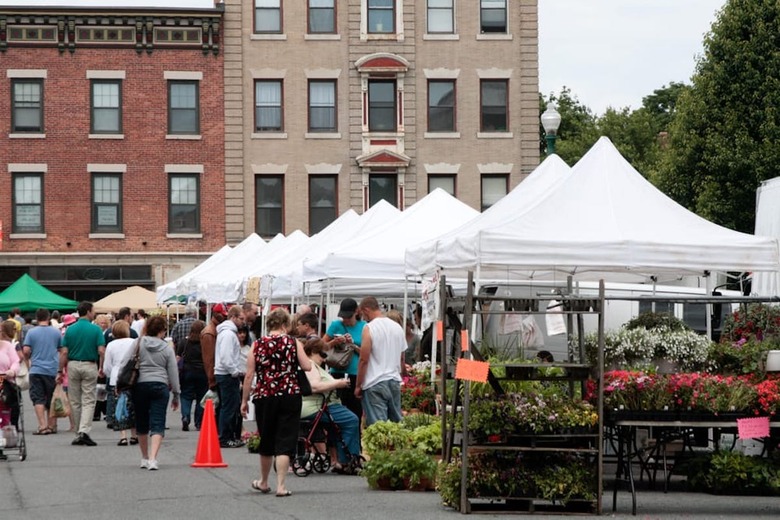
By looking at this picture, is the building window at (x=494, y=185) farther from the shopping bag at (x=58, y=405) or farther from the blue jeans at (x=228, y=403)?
the blue jeans at (x=228, y=403)

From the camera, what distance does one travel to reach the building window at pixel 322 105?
4422cm

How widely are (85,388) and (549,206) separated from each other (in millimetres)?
8095

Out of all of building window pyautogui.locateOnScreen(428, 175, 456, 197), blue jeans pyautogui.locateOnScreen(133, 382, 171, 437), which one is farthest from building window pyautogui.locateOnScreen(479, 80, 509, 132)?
blue jeans pyautogui.locateOnScreen(133, 382, 171, 437)

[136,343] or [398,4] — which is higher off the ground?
[398,4]

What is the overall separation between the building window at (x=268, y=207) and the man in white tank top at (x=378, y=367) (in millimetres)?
28869

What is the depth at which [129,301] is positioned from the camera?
129 feet

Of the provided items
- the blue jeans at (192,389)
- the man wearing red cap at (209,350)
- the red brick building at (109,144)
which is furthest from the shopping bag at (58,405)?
the red brick building at (109,144)

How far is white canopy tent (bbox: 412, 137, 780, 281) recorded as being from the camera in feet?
48.2

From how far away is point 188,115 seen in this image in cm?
4381

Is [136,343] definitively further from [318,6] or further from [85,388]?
[318,6]

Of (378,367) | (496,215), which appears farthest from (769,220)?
(378,367)

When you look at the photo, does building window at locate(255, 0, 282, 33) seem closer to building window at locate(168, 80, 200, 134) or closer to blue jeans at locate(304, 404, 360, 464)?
building window at locate(168, 80, 200, 134)

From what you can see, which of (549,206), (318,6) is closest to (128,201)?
(318,6)

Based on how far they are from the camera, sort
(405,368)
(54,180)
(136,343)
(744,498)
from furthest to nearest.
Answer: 1. (54,180)
2. (405,368)
3. (136,343)
4. (744,498)
